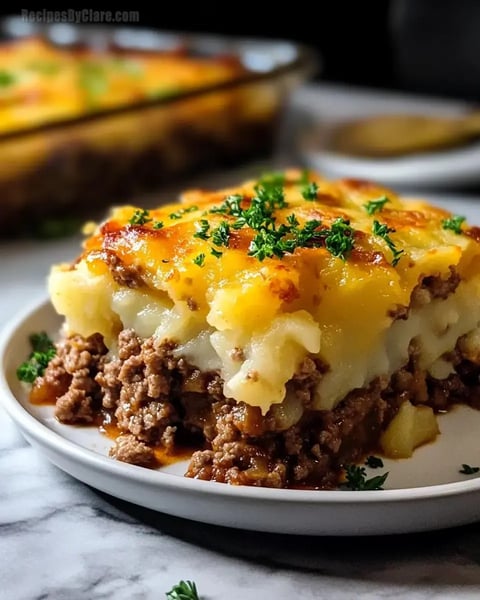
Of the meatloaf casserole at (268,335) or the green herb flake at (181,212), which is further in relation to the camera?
the green herb flake at (181,212)

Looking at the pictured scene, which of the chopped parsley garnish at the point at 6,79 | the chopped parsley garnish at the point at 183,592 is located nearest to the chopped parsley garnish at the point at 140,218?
the chopped parsley garnish at the point at 183,592

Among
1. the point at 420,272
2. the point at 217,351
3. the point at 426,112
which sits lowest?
the point at 426,112

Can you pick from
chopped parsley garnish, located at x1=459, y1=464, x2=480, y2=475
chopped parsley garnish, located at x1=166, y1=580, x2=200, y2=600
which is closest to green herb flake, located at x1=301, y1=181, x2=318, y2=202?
chopped parsley garnish, located at x1=459, y1=464, x2=480, y2=475

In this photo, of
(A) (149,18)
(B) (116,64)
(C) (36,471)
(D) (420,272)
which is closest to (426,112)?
(B) (116,64)

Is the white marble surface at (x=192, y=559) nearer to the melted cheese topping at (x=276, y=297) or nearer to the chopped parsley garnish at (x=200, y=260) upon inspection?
the melted cheese topping at (x=276, y=297)

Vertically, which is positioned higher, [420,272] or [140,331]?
[420,272]

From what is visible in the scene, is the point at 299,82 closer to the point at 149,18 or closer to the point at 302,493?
the point at 149,18
